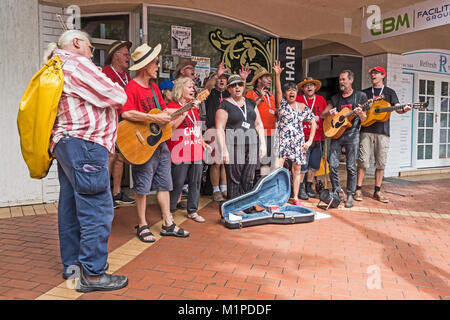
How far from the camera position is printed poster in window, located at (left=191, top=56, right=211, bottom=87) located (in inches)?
287

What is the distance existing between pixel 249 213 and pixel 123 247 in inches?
75.9

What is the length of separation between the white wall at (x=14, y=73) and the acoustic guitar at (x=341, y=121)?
176 inches

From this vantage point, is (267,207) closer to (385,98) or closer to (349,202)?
(349,202)

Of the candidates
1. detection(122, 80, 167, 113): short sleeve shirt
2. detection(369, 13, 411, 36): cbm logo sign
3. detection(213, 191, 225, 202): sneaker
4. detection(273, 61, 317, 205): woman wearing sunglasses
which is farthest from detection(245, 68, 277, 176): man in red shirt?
detection(369, 13, 411, 36): cbm logo sign

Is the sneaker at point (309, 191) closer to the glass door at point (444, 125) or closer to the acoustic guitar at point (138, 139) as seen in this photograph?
the acoustic guitar at point (138, 139)

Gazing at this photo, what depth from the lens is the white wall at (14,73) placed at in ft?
18.0

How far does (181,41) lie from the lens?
7.12 meters

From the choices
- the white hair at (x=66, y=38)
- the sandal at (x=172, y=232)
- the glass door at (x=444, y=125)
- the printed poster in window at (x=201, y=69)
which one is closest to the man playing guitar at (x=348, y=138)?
the printed poster in window at (x=201, y=69)

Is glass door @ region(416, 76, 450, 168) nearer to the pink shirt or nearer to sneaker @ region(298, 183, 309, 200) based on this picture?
sneaker @ region(298, 183, 309, 200)

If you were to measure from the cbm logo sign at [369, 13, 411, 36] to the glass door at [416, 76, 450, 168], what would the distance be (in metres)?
3.17

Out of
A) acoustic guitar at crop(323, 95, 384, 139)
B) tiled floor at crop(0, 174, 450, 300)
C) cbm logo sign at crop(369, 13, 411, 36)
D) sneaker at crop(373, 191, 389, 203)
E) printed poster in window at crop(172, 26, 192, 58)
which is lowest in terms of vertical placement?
tiled floor at crop(0, 174, 450, 300)

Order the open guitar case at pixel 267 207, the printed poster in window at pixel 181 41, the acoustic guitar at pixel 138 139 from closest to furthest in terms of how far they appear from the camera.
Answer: the acoustic guitar at pixel 138 139 → the open guitar case at pixel 267 207 → the printed poster in window at pixel 181 41

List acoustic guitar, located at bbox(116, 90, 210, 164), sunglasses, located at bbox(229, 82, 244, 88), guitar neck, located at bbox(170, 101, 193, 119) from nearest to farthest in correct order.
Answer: acoustic guitar, located at bbox(116, 90, 210, 164) < guitar neck, located at bbox(170, 101, 193, 119) < sunglasses, located at bbox(229, 82, 244, 88)
